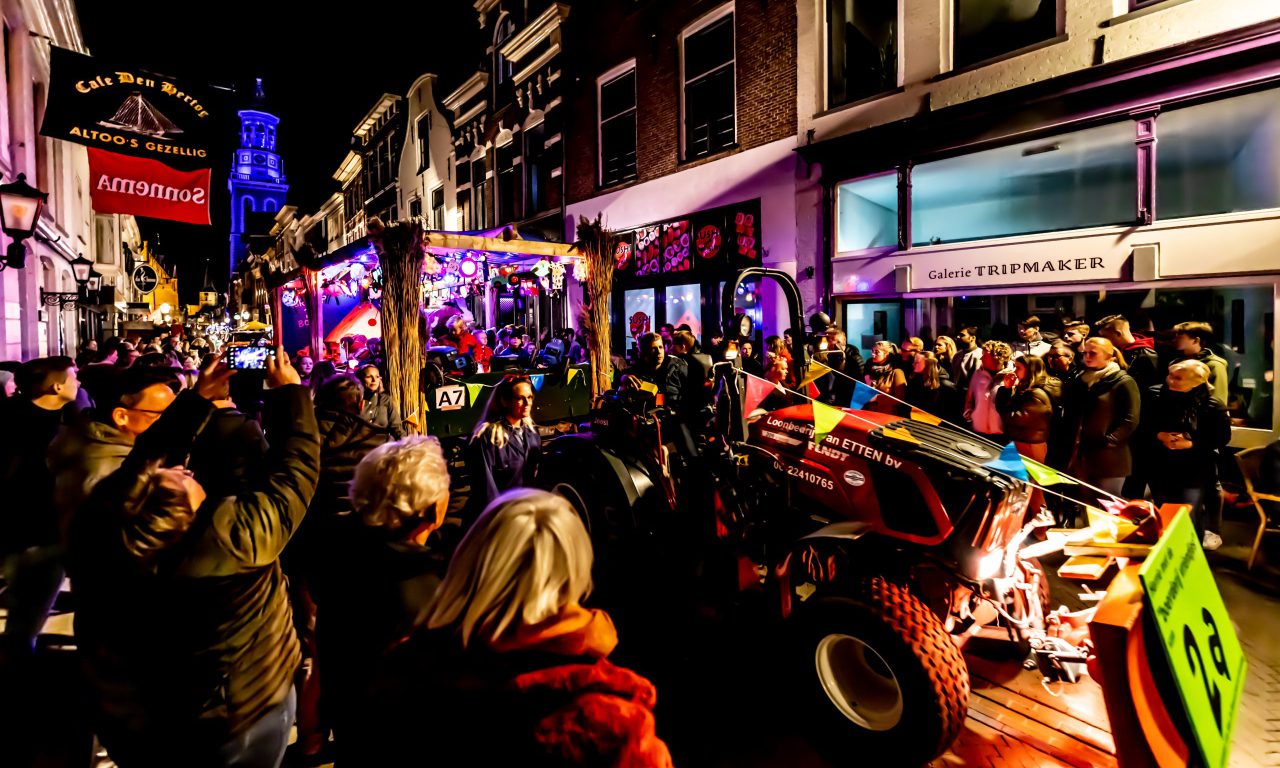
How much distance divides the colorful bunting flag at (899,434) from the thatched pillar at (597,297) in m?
6.38

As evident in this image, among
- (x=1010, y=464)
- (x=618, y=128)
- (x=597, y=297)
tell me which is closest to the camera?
(x=1010, y=464)

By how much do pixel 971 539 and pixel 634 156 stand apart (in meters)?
15.1

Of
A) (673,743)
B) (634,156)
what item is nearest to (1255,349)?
(673,743)

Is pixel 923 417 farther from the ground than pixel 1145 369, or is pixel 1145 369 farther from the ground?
pixel 1145 369

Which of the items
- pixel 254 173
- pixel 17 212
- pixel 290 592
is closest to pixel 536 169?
pixel 17 212

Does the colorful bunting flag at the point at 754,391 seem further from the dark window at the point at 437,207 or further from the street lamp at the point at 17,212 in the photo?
the dark window at the point at 437,207

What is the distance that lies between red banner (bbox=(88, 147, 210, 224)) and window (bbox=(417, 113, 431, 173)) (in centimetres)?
1768

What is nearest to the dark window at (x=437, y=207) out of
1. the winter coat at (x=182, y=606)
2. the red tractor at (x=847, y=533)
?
the red tractor at (x=847, y=533)

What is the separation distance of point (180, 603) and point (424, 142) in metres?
29.5

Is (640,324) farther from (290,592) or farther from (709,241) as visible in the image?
(290,592)

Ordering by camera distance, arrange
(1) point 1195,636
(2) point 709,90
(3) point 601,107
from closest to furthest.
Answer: (1) point 1195,636 < (2) point 709,90 < (3) point 601,107

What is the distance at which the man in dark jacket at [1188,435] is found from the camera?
512 centimetres

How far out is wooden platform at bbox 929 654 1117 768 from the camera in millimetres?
2980

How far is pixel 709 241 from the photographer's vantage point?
555 inches
